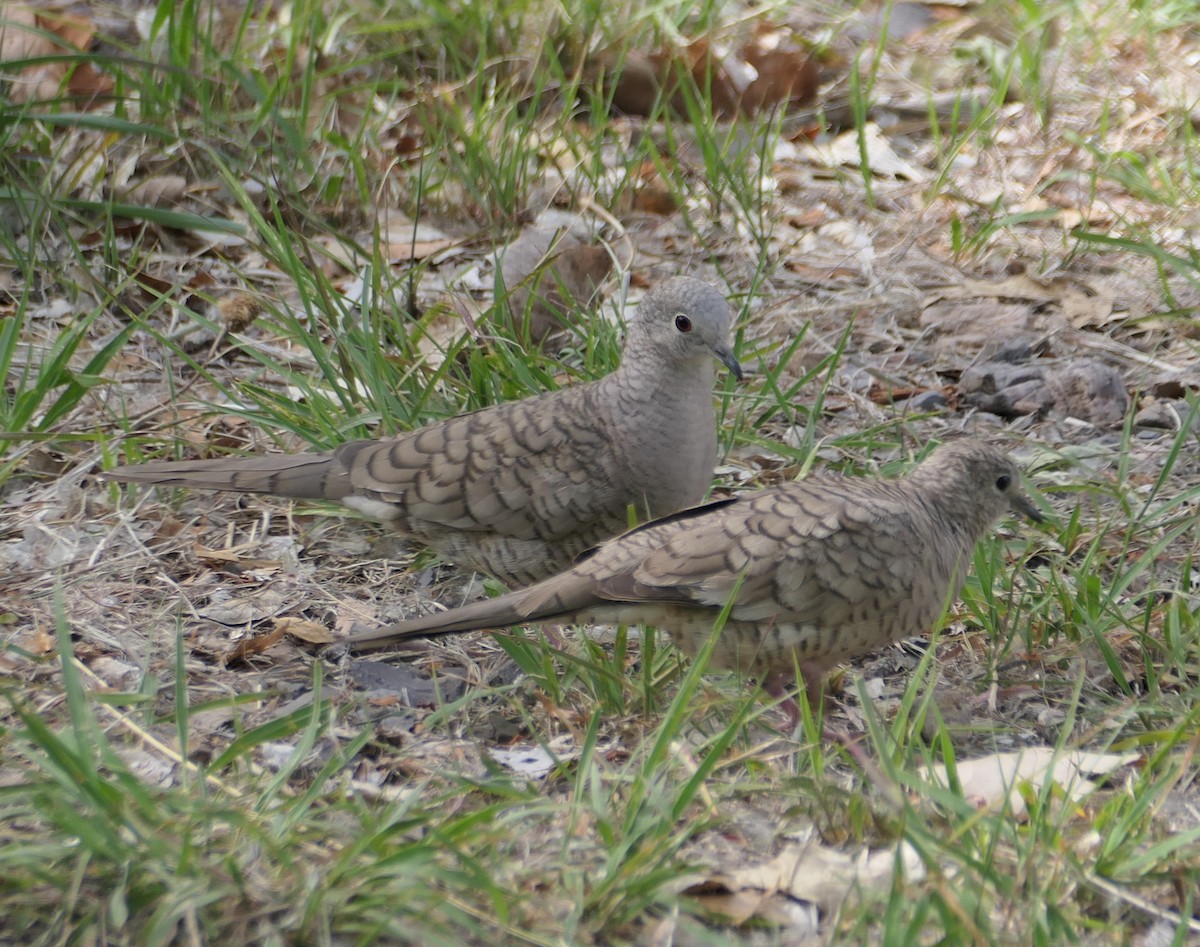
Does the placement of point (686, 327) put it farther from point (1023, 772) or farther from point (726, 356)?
point (1023, 772)

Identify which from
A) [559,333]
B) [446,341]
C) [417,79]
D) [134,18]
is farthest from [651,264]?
[134,18]

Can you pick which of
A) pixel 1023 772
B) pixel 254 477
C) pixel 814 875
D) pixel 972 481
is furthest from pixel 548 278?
pixel 814 875

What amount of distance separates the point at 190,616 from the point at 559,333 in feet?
5.56

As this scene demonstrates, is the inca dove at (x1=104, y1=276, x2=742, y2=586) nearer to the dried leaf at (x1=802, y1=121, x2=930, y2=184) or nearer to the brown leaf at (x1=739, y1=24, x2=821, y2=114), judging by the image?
the dried leaf at (x1=802, y1=121, x2=930, y2=184)

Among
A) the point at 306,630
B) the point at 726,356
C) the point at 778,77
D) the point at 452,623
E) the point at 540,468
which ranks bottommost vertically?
the point at 306,630

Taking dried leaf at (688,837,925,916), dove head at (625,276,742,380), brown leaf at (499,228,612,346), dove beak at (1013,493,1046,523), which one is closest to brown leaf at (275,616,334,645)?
dove head at (625,276,742,380)

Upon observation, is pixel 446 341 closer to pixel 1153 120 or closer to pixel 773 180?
pixel 773 180

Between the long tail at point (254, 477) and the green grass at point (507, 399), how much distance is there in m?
0.23

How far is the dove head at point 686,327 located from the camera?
374 centimetres

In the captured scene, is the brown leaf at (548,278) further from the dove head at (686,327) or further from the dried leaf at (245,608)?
the dried leaf at (245,608)

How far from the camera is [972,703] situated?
3191 millimetres

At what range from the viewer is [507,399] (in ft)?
13.9

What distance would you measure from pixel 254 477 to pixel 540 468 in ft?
2.49

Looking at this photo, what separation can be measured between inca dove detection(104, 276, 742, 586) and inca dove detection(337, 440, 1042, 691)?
0.50 m
